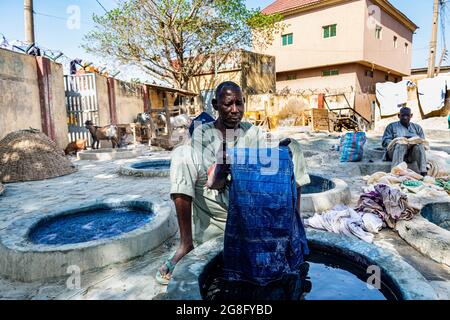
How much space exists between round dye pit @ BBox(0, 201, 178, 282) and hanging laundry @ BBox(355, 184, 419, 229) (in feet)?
7.56

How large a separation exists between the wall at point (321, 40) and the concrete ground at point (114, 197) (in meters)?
14.2

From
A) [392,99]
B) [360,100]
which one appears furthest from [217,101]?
[360,100]

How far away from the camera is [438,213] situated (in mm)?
3779

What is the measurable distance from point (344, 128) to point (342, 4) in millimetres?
8870

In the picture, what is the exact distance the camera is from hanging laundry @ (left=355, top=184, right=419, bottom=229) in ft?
10.6

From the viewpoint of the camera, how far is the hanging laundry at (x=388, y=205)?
3219 millimetres

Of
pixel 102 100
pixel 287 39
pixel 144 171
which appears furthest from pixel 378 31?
pixel 144 171

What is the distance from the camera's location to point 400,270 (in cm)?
172

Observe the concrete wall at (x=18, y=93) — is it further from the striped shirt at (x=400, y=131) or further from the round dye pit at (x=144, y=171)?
the striped shirt at (x=400, y=131)

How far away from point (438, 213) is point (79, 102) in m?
13.0

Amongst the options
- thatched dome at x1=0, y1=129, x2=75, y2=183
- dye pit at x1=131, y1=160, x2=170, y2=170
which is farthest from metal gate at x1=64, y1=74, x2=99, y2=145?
dye pit at x1=131, y1=160, x2=170, y2=170

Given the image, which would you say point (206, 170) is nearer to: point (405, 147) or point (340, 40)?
point (405, 147)

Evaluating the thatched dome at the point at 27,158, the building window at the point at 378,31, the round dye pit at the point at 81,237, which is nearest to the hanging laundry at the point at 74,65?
the thatched dome at the point at 27,158

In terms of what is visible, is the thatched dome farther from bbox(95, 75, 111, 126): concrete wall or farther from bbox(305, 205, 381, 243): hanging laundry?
bbox(95, 75, 111, 126): concrete wall
